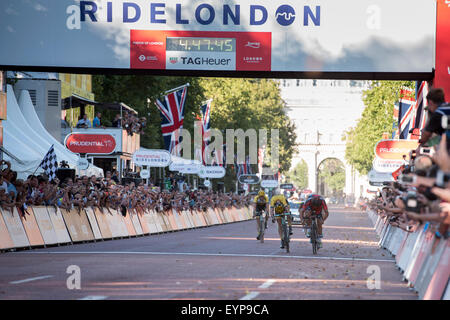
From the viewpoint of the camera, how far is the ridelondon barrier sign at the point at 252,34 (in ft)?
75.6

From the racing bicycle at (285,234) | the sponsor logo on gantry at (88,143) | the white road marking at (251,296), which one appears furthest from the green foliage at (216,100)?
the white road marking at (251,296)

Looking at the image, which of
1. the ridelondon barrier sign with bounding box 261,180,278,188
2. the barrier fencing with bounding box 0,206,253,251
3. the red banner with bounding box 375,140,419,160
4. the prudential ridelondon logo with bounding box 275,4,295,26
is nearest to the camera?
the barrier fencing with bounding box 0,206,253,251

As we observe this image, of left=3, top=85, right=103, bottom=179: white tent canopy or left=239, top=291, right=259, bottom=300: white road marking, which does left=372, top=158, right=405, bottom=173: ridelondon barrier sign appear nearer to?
left=3, top=85, right=103, bottom=179: white tent canopy

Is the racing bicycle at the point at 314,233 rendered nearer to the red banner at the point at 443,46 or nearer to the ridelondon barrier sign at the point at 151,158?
the red banner at the point at 443,46

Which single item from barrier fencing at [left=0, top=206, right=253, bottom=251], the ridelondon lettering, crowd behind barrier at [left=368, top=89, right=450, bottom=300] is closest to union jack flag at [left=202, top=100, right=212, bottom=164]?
barrier fencing at [left=0, top=206, right=253, bottom=251]

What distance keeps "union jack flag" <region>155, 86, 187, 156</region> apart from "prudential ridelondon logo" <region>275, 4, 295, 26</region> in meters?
17.1

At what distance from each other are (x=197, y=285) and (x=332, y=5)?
1192cm

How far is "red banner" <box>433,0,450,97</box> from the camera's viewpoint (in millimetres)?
22688

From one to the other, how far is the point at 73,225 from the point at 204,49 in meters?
6.71

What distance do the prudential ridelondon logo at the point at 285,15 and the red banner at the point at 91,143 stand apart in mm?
11480

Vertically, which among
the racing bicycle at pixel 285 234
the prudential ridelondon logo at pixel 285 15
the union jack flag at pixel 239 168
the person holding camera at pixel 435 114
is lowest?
the union jack flag at pixel 239 168

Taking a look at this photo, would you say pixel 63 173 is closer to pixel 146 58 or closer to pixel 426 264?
pixel 146 58

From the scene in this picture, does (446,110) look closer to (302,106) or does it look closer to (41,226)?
(41,226)

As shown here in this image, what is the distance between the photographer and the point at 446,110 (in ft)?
37.8
